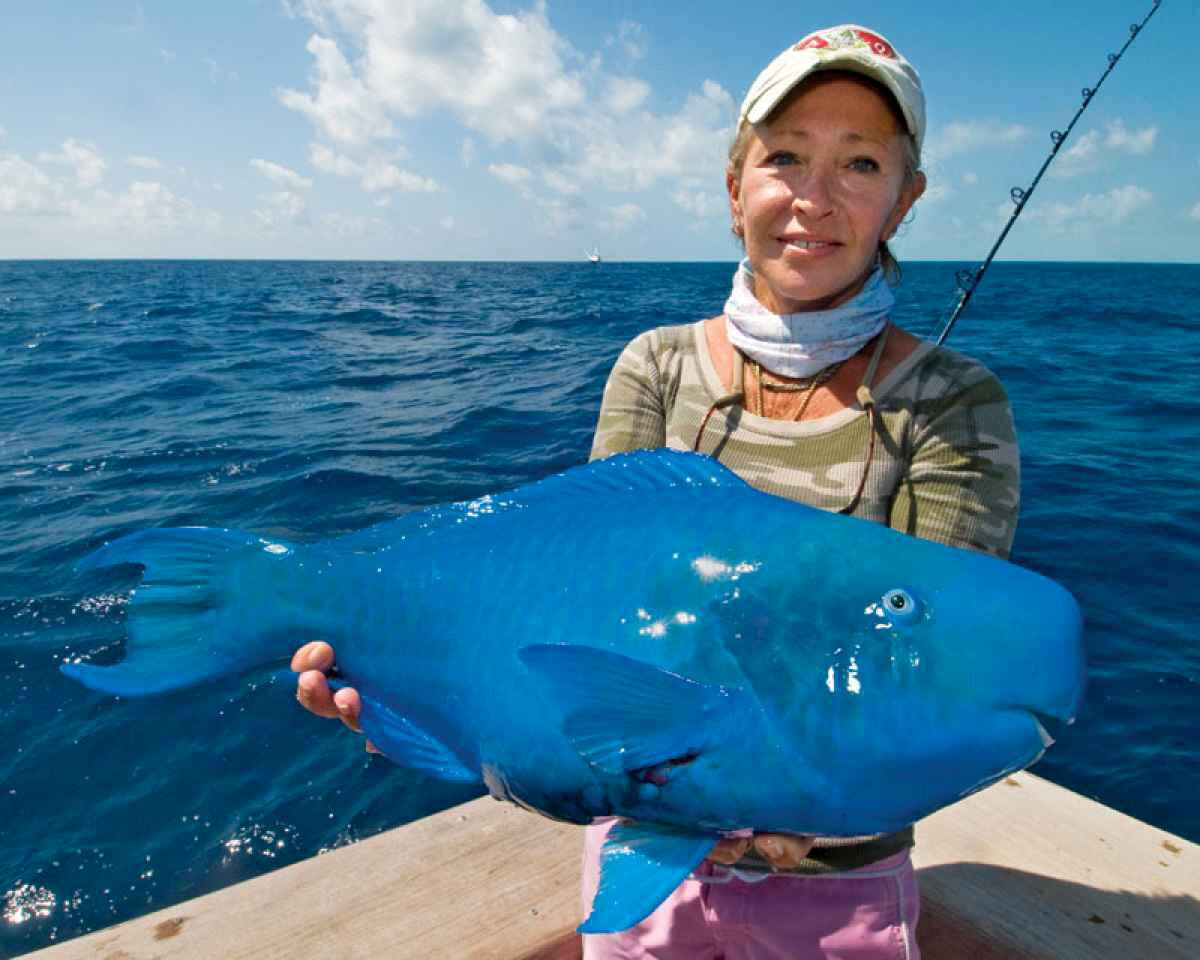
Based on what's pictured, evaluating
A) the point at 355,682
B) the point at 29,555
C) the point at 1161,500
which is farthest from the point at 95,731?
the point at 1161,500

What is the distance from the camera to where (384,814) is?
4.76m

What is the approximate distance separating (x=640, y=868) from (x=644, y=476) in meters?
0.76

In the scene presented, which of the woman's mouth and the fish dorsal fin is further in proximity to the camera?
the woman's mouth

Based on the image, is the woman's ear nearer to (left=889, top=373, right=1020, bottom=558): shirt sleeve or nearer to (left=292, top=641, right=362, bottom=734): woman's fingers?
(left=889, top=373, right=1020, bottom=558): shirt sleeve

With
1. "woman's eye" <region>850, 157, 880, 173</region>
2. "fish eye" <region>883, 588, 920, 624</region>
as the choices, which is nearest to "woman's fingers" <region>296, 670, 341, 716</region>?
"fish eye" <region>883, 588, 920, 624</region>

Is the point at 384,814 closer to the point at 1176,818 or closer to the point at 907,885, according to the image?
the point at 907,885

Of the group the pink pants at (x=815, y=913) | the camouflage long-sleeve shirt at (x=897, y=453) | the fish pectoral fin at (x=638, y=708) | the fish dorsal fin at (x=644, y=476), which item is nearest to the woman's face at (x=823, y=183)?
the camouflage long-sleeve shirt at (x=897, y=453)

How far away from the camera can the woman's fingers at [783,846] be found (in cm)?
149

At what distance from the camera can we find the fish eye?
51.4 inches

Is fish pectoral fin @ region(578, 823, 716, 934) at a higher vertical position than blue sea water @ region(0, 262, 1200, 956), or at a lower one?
higher

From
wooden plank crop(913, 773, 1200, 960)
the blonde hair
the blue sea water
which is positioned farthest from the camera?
the blue sea water

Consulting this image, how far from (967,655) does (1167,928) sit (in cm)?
221

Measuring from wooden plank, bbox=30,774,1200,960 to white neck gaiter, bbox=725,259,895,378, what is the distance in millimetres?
2006

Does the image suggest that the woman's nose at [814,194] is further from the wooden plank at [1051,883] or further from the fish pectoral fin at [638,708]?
the wooden plank at [1051,883]
